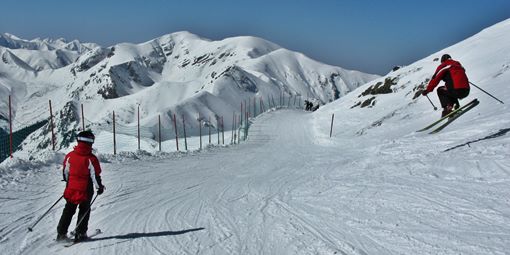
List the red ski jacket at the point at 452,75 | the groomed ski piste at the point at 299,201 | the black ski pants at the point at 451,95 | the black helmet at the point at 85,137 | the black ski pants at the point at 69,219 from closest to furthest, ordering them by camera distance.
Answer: the groomed ski piste at the point at 299,201 < the black helmet at the point at 85,137 < the black ski pants at the point at 69,219 < the red ski jacket at the point at 452,75 < the black ski pants at the point at 451,95

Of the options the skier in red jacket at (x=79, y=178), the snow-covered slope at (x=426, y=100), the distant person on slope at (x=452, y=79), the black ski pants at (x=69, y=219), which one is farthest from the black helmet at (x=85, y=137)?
the snow-covered slope at (x=426, y=100)

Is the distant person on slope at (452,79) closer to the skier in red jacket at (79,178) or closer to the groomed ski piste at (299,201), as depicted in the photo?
the groomed ski piste at (299,201)

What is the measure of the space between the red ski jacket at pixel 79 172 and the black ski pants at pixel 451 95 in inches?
459

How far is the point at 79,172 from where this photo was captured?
7.83m

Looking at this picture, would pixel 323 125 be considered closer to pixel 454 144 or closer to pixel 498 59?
pixel 498 59

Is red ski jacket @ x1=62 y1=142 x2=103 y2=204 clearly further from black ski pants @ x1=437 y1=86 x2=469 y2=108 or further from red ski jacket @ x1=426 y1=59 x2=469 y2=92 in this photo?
black ski pants @ x1=437 y1=86 x2=469 y2=108

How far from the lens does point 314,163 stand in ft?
56.9

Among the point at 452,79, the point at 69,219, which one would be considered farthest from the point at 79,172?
the point at 452,79

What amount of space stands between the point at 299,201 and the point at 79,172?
4.69m

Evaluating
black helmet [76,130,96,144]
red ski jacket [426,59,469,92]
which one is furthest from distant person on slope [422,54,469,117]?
black helmet [76,130,96,144]

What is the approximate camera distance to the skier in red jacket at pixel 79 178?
25.7ft

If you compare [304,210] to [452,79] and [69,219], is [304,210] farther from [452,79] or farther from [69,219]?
[452,79]

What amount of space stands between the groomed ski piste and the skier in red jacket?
1.21 feet

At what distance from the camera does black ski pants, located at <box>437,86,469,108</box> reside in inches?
598
